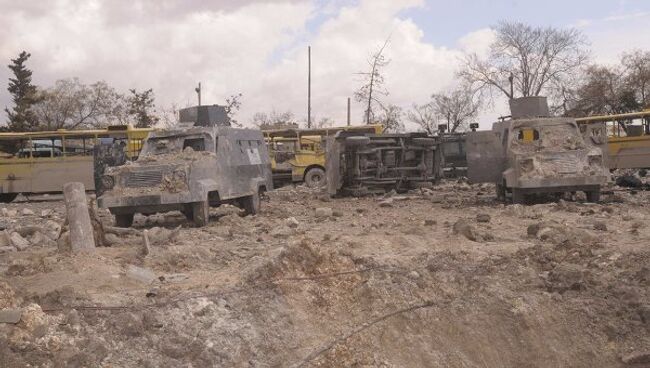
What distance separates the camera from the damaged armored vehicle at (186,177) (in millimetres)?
10844

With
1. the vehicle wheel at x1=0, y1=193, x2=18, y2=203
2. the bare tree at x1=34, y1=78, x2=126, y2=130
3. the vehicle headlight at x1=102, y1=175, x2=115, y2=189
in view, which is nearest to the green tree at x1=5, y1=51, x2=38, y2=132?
the bare tree at x1=34, y1=78, x2=126, y2=130

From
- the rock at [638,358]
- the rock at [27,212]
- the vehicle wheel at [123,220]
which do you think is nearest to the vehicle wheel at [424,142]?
the vehicle wheel at [123,220]

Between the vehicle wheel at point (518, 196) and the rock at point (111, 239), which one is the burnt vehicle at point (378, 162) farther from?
the rock at point (111, 239)

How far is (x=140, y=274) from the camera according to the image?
6.79 m

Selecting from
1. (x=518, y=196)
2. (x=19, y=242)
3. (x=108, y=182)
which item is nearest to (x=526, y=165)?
(x=518, y=196)

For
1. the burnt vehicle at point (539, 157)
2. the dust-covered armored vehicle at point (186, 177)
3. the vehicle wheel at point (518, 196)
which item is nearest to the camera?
the dust-covered armored vehicle at point (186, 177)

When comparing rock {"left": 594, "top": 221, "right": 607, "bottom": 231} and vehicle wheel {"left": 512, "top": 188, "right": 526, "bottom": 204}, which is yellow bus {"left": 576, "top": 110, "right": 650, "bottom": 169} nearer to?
vehicle wheel {"left": 512, "top": 188, "right": 526, "bottom": 204}

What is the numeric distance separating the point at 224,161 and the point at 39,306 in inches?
269

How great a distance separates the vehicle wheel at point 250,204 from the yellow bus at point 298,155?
8184mm

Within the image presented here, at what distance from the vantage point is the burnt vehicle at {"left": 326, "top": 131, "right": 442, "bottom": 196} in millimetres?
17016

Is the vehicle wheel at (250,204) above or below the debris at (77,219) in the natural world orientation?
below

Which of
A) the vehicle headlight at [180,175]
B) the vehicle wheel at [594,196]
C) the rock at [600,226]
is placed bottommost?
the rock at [600,226]

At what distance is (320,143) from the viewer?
22.2 metres

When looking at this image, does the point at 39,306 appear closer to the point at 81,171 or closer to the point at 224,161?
the point at 224,161
